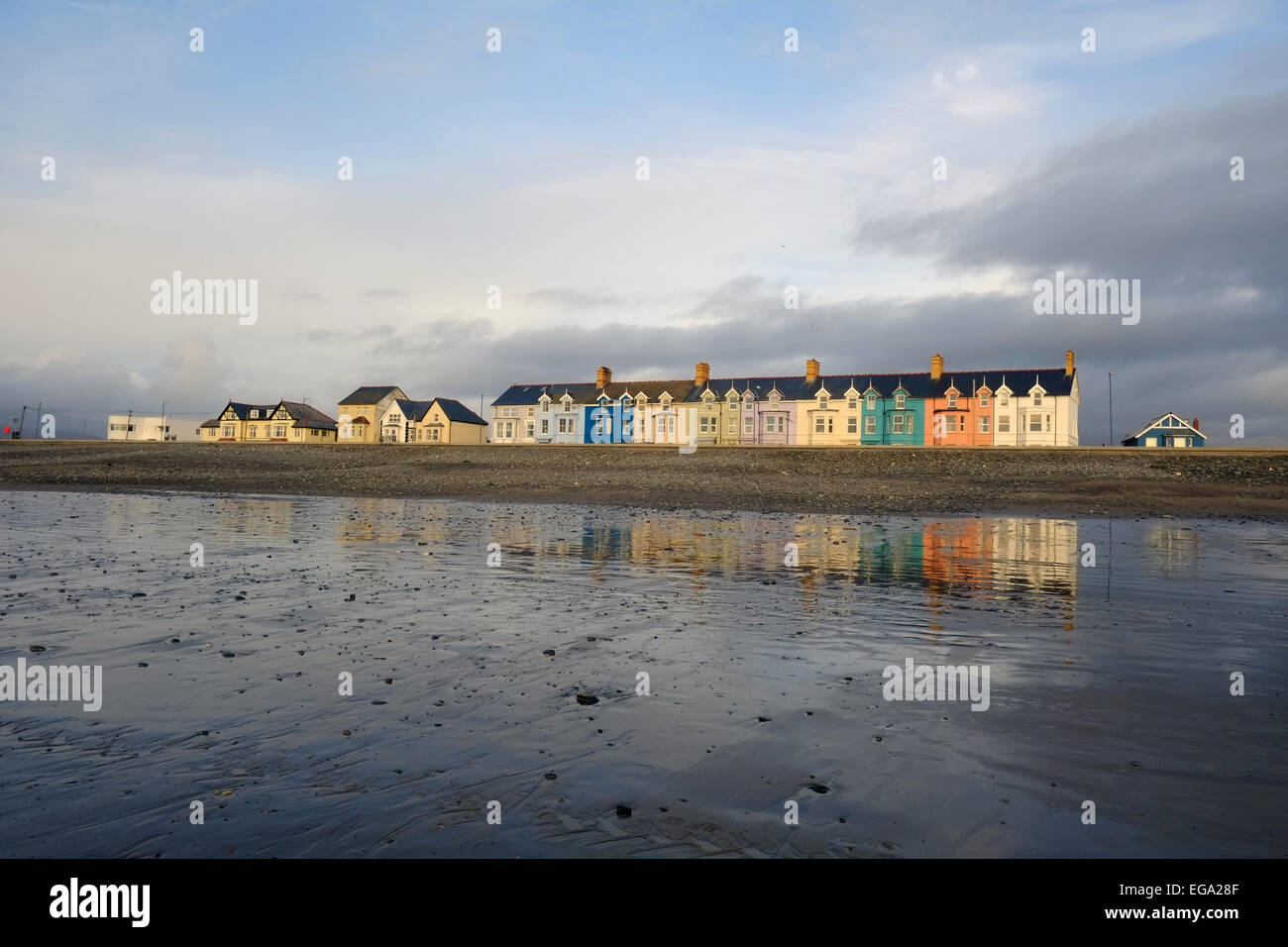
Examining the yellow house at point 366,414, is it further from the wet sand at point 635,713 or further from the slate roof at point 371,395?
the wet sand at point 635,713

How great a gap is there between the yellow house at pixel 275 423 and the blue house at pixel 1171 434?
109811 millimetres

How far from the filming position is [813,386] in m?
87.9

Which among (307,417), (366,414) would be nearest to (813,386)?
(366,414)

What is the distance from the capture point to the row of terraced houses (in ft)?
255

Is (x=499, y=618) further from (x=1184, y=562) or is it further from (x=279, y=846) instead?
(x=1184, y=562)

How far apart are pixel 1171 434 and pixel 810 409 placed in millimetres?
40624

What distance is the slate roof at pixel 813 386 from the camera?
257ft

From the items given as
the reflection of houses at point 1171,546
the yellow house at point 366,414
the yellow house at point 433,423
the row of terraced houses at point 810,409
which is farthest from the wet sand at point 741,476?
the yellow house at point 366,414

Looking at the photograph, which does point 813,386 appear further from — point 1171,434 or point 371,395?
point 371,395

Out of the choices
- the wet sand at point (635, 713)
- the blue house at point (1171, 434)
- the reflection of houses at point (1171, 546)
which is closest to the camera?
the wet sand at point (635, 713)

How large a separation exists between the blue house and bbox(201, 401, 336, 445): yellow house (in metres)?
110
